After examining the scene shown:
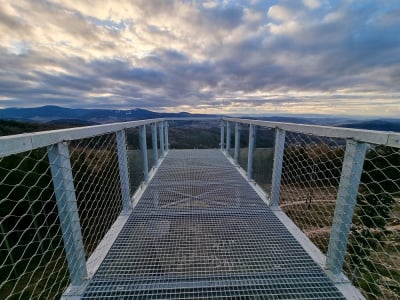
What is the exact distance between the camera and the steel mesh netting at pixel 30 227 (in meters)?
0.87

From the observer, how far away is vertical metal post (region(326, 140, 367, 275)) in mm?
1129

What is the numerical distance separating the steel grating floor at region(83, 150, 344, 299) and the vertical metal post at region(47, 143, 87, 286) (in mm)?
142

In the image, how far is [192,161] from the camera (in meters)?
4.16

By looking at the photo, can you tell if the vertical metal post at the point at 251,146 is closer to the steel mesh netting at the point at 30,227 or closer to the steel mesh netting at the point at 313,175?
the steel mesh netting at the point at 313,175

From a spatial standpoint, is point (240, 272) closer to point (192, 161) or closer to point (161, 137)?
point (192, 161)

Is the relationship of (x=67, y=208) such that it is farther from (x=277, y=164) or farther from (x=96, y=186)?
(x=277, y=164)

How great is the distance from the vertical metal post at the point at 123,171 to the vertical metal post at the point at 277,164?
1.44 metres

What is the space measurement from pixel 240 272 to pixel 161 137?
3.52 meters

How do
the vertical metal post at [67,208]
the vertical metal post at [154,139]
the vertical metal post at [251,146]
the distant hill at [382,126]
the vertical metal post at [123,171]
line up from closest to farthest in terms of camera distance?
1. the vertical metal post at [67,208]
2. the distant hill at [382,126]
3. the vertical metal post at [123,171]
4. the vertical metal post at [251,146]
5. the vertical metal post at [154,139]

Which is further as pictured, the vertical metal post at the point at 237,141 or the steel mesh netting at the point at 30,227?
the vertical metal post at the point at 237,141

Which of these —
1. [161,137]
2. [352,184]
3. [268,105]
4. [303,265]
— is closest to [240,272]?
[303,265]

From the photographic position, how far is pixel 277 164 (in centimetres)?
211

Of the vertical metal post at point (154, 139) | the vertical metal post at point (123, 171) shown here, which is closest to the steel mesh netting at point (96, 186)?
the vertical metal post at point (123, 171)

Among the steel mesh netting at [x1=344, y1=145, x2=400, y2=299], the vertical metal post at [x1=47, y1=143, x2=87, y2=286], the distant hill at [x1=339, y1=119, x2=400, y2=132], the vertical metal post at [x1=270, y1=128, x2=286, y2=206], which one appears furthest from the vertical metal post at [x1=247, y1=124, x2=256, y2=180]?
the vertical metal post at [x1=47, y1=143, x2=87, y2=286]
